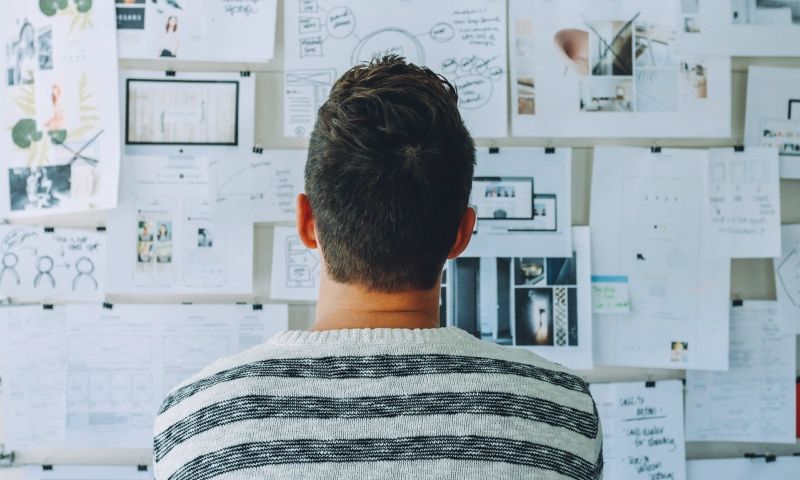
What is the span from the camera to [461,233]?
2.50 feet

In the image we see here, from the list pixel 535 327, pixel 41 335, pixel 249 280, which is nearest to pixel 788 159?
pixel 535 327

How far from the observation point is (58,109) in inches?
56.5

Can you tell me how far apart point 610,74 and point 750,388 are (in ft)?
2.48

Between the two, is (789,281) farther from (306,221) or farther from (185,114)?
(185,114)

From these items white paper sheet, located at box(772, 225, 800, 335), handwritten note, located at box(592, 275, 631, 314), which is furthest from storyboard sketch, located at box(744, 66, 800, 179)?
handwritten note, located at box(592, 275, 631, 314)

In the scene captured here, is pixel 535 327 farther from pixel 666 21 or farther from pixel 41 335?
pixel 41 335

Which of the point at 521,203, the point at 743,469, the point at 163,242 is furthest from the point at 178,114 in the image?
the point at 743,469

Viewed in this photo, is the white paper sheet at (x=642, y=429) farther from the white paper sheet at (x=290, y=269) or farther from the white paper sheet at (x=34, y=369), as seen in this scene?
the white paper sheet at (x=34, y=369)

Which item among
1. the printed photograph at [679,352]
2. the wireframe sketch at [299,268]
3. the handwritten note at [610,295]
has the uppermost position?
the wireframe sketch at [299,268]

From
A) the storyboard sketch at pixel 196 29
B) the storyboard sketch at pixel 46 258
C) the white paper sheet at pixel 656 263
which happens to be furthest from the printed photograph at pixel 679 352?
the storyboard sketch at pixel 46 258

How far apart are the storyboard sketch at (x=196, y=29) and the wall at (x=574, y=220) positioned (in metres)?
0.02

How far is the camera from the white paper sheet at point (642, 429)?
1.48 metres

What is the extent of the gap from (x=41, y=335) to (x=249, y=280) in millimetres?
450

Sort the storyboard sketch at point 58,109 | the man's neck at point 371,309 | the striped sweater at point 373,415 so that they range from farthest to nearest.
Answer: the storyboard sketch at point 58,109 → the man's neck at point 371,309 → the striped sweater at point 373,415
